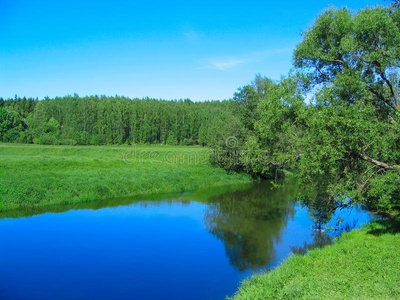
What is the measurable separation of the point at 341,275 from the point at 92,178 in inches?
948

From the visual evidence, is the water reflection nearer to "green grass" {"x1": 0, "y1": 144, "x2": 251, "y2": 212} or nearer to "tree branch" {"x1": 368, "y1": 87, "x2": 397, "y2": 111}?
"green grass" {"x1": 0, "y1": 144, "x2": 251, "y2": 212}

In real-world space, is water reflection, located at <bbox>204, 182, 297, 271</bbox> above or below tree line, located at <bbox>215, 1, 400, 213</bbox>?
below

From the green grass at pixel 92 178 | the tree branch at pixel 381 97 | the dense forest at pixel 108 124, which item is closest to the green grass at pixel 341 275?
the tree branch at pixel 381 97

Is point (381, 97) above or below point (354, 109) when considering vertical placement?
above

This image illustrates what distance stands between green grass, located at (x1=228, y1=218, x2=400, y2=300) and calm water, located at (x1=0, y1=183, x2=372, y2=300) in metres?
2.02

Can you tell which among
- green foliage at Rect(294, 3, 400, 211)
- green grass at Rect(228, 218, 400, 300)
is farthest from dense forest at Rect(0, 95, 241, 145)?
green grass at Rect(228, 218, 400, 300)

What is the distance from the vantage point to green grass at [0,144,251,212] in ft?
77.7

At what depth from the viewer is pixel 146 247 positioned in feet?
53.5

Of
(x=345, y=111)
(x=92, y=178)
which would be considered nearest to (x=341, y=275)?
(x=345, y=111)

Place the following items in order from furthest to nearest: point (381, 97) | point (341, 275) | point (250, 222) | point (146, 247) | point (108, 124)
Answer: point (108, 124)
point (250, 222)
point (146, 247)
point (381, 97)
point (341, 275)

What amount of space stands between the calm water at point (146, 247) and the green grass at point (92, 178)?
1631 mm

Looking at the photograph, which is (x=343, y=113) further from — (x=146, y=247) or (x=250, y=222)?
(x=146, y=247)

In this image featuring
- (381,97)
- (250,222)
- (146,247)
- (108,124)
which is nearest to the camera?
(381,97)

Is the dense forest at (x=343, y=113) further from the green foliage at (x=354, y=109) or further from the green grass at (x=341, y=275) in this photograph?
the green grass at (x=341, y=275)
